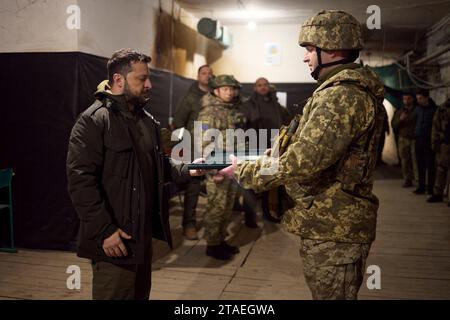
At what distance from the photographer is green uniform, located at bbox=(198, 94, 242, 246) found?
3.89m

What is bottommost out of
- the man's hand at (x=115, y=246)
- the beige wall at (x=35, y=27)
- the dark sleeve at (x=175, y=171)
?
the man's hand at (x=115, y=246)

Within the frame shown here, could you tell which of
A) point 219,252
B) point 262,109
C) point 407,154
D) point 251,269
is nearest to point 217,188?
point 219,252

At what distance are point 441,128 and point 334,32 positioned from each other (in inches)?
205

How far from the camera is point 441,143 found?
20.6ft

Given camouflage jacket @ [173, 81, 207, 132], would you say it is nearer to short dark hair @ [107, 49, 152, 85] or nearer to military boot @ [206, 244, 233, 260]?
military boot @ [206, 244, 233, 260]

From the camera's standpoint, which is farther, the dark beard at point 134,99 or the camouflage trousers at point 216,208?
the camouflage trousers at point 216,208

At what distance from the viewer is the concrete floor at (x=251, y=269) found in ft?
10.3

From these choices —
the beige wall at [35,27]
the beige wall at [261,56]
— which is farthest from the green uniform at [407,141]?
the beige wall at [35,27]

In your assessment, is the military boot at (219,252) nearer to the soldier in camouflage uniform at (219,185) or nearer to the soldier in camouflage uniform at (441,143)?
the soldier in camouflage uniform at (219,185)

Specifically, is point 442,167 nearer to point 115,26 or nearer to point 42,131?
point 115,26

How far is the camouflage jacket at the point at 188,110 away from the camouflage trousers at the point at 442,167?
386 cm

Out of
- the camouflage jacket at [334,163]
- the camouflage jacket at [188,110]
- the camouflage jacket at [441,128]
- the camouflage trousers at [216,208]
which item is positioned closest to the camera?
the camouflage jacket at [334,163]
